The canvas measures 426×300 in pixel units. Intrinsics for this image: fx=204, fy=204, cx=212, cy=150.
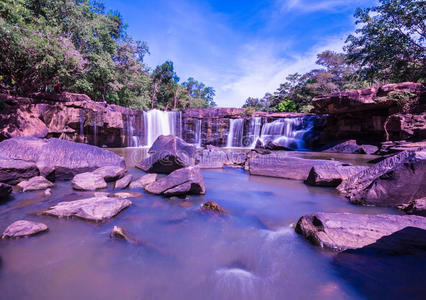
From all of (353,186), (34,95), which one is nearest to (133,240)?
(353,186)

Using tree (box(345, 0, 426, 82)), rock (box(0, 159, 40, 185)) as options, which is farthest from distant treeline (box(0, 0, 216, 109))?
tree (box(345, 0, 426, 82))

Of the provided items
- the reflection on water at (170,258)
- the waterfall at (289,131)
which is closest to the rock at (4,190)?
the reflection on water at (170,258)

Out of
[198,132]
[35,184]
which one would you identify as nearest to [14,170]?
[35,184]

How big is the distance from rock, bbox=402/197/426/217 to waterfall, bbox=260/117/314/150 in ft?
43.7

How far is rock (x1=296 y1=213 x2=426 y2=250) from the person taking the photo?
222 cm

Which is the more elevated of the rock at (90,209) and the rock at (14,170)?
the rock at (14,170)

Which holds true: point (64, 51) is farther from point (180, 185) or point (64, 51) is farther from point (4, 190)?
point (180, 185)

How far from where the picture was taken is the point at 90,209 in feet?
9.66

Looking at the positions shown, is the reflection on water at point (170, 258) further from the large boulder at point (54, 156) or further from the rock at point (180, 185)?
the large boulder at point (54, 156)

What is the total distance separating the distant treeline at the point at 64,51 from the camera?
31.5ft

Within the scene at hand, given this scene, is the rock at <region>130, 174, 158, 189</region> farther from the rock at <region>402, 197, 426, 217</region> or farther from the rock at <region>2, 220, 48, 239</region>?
the rock at <region>402, 197, 426, 217</region>

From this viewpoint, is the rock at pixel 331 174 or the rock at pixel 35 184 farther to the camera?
the rock at pixel 331 174

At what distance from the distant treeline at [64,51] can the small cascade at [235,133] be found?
36.4 ft

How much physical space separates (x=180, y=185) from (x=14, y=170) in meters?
3.56
